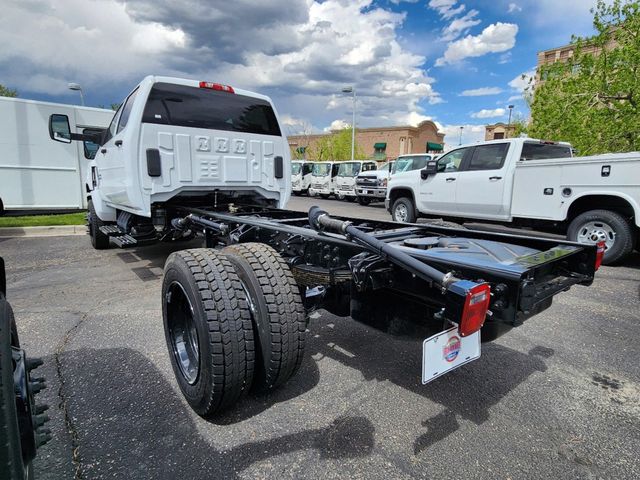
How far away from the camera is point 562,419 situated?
244 cm

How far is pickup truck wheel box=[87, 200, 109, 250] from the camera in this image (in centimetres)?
702

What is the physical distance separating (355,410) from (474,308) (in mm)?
1182

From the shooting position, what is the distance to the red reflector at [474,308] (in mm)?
1681

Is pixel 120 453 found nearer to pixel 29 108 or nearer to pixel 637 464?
pixel 637 464

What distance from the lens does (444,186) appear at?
9.06 m

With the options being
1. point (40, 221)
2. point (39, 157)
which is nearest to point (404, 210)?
point (40, 221)

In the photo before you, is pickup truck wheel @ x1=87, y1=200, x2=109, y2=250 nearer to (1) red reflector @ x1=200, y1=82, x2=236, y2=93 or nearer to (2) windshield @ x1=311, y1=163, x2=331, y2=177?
(1) red reflector @ x1=200, y1=82, x2=236, y2=93

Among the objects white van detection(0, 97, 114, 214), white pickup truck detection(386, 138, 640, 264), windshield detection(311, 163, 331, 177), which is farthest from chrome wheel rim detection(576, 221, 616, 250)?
windshield detection(311, 163, 331, 177)

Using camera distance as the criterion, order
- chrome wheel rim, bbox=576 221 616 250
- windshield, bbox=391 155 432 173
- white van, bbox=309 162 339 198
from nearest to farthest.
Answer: chrome wheel rim, bbox=576 221 616 250 → windshield, bbox=391 155 432 173 → white van, bbox=309 162 339 198

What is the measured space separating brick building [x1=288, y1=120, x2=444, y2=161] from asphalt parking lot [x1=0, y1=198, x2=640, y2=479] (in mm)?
43186

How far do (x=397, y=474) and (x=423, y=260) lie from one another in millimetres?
1078

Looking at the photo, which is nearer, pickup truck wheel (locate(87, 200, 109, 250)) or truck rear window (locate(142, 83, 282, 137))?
truck rear window (locate(142, 83, 282, 137))

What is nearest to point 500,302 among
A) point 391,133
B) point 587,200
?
point 587,200

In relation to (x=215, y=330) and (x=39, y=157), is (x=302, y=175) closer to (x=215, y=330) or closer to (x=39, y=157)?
(x=39, y=157)
